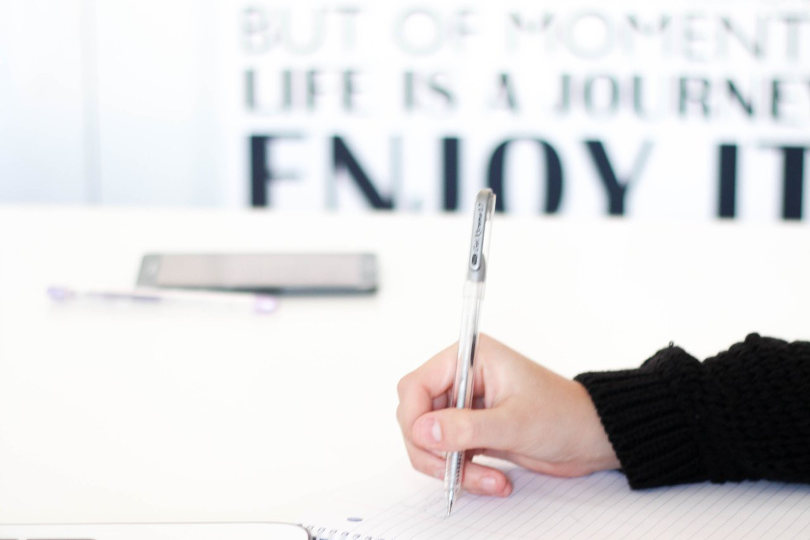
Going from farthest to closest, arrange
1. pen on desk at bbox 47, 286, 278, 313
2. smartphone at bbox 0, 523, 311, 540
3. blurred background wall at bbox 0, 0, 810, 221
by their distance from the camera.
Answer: blurred background wall at bbox 0, 0, 810, 221 < pen on desk at bbox 47, 286, 278, 313 < smartphone at bbox 0, 523, 311, 540

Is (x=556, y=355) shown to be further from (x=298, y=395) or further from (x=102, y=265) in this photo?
(x=102, y=265)

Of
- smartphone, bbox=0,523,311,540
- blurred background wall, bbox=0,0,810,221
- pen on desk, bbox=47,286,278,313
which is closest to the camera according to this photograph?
smartphone, bbox=0,523,311,540

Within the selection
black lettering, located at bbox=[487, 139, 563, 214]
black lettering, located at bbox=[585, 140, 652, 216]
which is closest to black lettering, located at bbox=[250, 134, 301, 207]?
black lettering, located at bbox=[487, 139, 563, 214]

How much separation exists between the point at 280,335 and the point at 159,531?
327mm

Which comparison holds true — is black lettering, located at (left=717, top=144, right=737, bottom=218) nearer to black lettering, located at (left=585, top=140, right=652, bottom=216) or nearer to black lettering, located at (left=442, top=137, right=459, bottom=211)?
black lettering, located at (left=585, top=140, right=652, bottom=216)

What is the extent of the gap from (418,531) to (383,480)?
0.06m

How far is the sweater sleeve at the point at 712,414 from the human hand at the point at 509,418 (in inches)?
0.7

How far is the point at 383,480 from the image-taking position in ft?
1.55

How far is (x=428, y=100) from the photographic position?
251 cm

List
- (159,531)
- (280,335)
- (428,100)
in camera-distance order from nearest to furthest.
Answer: (159,531) < (280,335) < (428,100)

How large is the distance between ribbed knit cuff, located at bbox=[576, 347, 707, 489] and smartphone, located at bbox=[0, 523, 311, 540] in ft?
0.58

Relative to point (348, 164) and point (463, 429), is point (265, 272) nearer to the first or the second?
point (463, 429)

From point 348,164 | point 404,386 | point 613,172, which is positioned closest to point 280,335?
point 404,386

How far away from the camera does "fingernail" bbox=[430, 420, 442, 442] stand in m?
0.43
